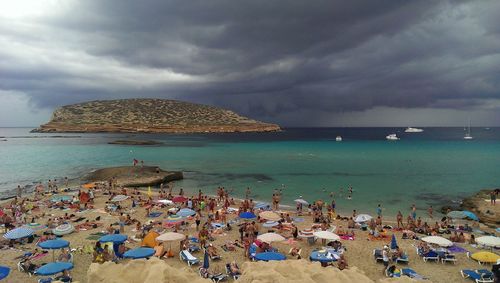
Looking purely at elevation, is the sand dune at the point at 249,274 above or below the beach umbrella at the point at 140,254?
above

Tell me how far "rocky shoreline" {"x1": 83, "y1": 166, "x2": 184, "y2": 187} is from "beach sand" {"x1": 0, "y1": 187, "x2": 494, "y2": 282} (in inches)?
503

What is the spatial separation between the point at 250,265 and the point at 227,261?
9.40 metres

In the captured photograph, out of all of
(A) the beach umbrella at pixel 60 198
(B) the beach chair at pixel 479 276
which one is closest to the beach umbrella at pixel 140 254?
(B) the beach chair at pixel 479 276

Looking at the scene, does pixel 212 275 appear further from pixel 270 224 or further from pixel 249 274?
pixel 270 224

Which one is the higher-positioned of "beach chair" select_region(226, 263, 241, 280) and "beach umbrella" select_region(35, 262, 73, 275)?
"beach umbrella" select_region(35, 262, 73, 275)

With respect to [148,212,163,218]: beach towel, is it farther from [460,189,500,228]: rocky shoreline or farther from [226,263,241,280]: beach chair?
[460,189,500,228]: rocky shoreline

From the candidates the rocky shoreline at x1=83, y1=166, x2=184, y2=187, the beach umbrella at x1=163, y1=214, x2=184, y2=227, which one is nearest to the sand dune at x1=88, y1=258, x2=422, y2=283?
the beach umbrella at x1=163, y1=214, x2=184, y2=227

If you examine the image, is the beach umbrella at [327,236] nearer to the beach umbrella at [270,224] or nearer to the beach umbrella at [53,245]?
the beach umbrella at [270,224]

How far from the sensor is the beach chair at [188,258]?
17.2 meters

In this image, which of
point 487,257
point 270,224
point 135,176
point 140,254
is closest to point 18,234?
point 140,254

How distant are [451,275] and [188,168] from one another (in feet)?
153

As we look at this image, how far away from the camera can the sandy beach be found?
26.1ft

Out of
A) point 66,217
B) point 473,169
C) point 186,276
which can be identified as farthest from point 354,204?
point 473,169

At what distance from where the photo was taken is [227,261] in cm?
1775
